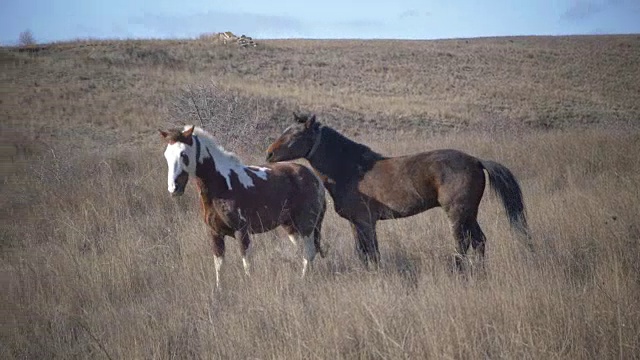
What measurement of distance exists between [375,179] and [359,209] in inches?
15.4

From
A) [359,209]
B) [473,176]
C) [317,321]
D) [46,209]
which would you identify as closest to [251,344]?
[317,321]

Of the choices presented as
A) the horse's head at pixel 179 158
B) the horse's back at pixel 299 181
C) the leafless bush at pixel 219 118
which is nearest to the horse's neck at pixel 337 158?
the horse's back at pixel 299 181

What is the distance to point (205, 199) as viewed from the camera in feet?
16.5

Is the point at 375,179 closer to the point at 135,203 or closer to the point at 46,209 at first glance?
the point at 135,203

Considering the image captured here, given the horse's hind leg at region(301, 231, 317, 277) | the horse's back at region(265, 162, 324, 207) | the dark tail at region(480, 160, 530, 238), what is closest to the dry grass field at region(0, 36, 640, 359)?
the horse's hind leg at region(301, 231, 317, 277)

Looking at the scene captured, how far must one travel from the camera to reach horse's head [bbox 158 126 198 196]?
15.0ft

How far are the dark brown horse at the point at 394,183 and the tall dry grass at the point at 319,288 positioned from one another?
14.6 inches

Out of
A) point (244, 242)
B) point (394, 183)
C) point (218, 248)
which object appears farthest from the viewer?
point (394, 183)

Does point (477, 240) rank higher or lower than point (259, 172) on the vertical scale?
lower

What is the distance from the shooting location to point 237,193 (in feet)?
16.6

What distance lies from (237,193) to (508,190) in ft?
9.59

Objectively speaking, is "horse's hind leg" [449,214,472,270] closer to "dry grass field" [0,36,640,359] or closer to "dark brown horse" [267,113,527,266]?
"dark brown horse" [267,113,527,266]

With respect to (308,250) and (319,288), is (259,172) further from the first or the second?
(319,288)

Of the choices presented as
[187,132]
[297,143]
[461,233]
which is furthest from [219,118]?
[461,233]
